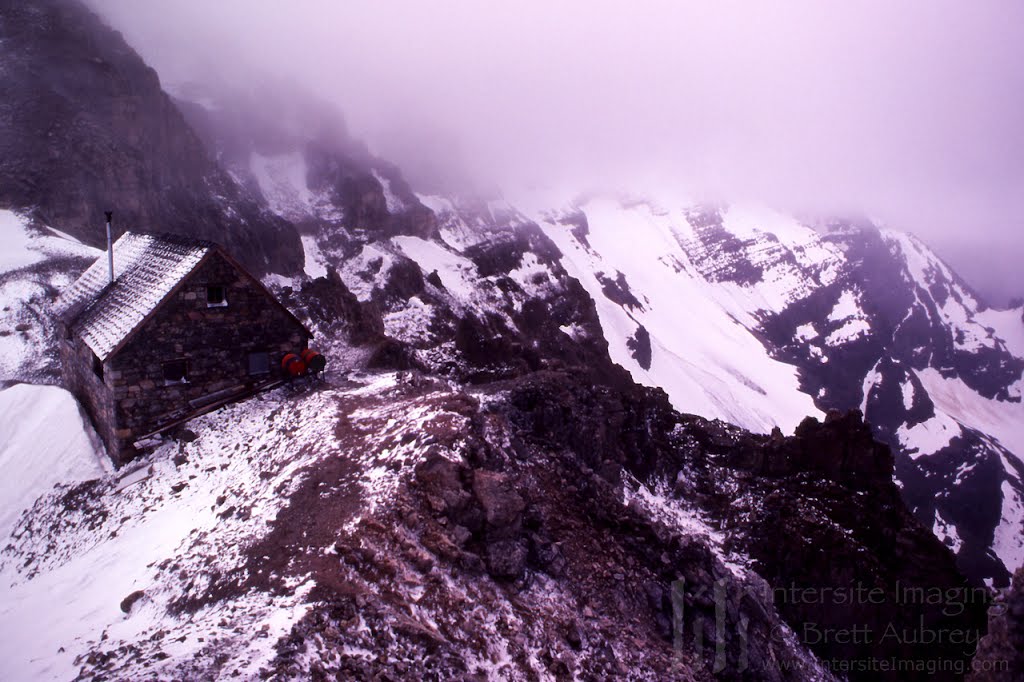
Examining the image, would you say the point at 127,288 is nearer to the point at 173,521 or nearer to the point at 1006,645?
the point at 173,521

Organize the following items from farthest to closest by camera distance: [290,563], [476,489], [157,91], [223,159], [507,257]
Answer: [507,257] → [223,159] → [157,91] → [476,489] → [290,563]

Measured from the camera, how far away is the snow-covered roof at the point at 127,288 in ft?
55.4

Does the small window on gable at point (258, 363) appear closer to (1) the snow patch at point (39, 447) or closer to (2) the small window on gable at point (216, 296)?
(2) the small window on gable at point (216, 296)

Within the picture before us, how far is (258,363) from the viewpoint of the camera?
1859cm

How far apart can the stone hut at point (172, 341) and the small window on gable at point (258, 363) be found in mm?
30

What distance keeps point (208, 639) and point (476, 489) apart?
17.1 feet

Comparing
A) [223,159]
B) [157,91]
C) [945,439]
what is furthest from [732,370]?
[157,91]

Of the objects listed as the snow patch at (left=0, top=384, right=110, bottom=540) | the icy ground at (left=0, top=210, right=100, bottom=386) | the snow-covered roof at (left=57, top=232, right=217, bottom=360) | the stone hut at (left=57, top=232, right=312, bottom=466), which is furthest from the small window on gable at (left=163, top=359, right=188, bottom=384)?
the icy ground at (left=0, top=210, right=100, bottom=386)

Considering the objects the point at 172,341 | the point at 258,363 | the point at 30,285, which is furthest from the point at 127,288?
the point at 30,285

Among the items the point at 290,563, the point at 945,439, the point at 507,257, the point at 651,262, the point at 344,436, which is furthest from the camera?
the point at 651,262

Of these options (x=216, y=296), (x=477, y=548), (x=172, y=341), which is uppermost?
(x=216, y=296)

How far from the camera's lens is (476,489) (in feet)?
39.3

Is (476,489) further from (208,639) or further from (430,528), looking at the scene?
(208,639)

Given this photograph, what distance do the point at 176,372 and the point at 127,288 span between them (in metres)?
4.11
